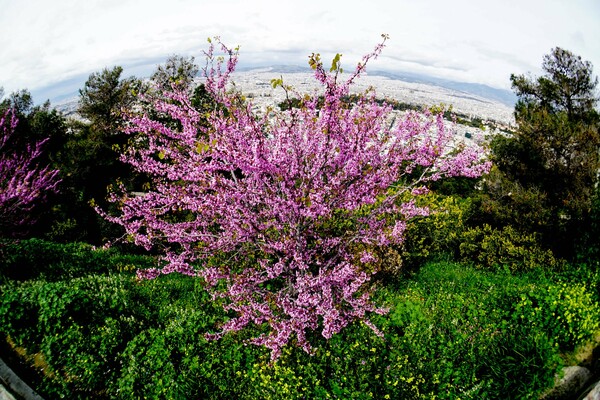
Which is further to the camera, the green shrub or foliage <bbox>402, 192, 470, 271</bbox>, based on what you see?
foliage <bbox>402, 192, 470, 271</bbox>

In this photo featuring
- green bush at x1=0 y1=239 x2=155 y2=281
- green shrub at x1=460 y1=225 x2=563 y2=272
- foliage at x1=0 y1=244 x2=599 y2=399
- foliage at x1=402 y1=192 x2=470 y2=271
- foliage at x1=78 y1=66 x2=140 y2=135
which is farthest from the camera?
foliage at x1=78 y1=66 x2=140 y2=135

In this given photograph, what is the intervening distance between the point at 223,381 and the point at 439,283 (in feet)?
19.4

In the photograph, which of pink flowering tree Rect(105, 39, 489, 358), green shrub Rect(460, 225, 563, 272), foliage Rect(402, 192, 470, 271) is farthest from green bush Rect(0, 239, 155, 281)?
green shrub Rect(460, 225, 563, 272)

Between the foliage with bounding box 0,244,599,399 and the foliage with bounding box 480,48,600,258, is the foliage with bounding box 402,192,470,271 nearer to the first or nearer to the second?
the foliage with bounding box 480,48,600,258

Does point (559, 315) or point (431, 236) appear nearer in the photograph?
point (559, 315)

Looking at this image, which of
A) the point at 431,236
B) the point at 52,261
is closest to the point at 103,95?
the point at 52,261

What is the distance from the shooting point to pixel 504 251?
10055 mm

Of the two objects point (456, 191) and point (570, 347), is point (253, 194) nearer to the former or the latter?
point (570, 347)

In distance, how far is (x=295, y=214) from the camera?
202 inches

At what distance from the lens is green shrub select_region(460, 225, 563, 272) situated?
9.62 metres

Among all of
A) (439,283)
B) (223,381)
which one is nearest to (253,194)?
(223,381)

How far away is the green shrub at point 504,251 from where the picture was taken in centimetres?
962

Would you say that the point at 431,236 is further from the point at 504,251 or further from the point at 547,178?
the point at 547,178

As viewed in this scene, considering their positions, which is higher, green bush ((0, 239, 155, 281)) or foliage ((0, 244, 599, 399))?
foliage ((0, 244, 599, 399))
